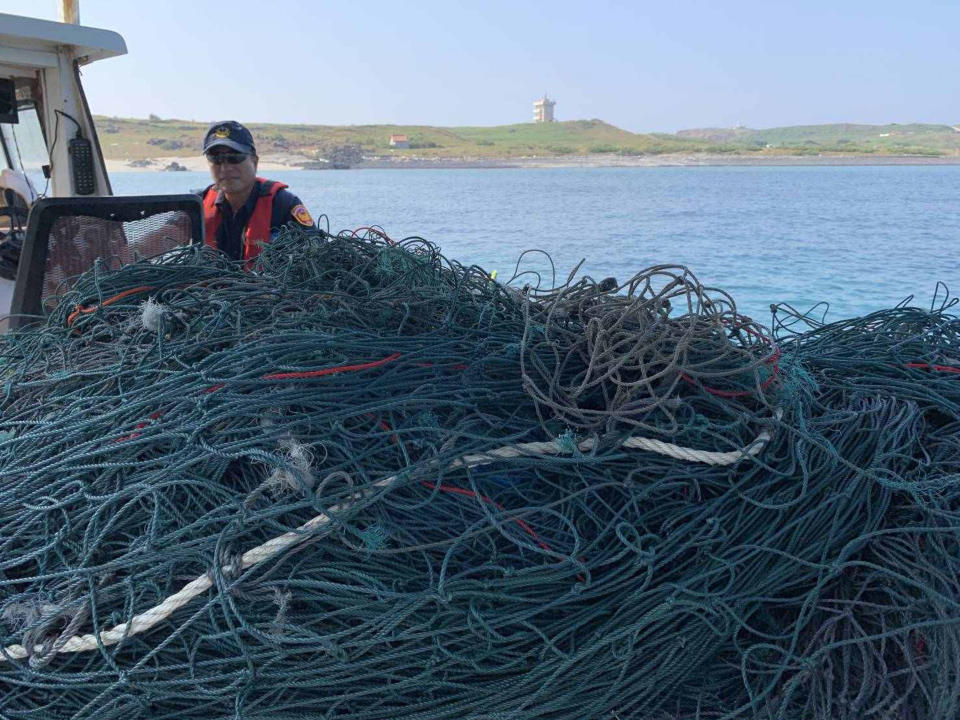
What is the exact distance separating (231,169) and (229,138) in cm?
19

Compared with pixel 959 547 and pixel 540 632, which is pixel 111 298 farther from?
pixel 959 547

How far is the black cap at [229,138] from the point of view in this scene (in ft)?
14.3

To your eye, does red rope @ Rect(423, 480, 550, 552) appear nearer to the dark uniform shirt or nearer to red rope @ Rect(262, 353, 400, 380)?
red rope @ Rect(262, 353, 400, 380)

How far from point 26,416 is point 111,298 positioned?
0.49m

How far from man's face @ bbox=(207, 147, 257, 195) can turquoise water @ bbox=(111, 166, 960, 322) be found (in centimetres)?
→ 410

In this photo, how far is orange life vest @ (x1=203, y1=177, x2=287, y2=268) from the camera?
432 cm

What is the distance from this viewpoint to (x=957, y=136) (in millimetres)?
87250

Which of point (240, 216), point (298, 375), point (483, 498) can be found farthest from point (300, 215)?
point (483, 498)

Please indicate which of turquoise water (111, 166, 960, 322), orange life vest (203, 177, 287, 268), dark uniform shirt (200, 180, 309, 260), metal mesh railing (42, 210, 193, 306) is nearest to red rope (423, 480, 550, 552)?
metal mesh railing (42, 210, 193, 306)

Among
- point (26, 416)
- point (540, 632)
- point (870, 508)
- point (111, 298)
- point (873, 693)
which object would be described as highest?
point (111, 298)

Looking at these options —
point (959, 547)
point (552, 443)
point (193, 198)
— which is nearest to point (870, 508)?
point (959, 547)

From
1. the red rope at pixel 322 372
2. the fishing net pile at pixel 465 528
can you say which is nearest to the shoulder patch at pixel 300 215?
the fishing net pile at pixel 465 528

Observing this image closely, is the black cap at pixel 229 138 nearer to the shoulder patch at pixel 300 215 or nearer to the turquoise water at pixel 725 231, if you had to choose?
the shoulder patch at pixel 300 215

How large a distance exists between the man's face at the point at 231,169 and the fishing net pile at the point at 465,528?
6.82ft
